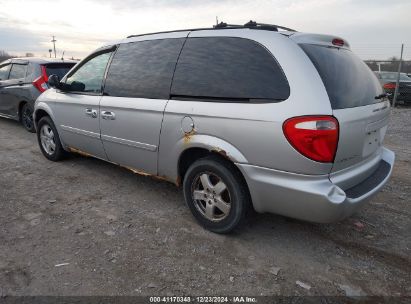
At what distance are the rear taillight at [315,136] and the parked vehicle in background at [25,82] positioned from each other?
6.28 m

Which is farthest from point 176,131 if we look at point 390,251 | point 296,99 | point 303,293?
point 390,251

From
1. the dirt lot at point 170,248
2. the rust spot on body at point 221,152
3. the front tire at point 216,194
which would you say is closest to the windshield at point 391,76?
the dirt lot at point 170,248

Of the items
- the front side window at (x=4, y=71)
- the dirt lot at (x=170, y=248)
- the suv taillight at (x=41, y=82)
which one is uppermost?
the front side window at (x=4, y=71)

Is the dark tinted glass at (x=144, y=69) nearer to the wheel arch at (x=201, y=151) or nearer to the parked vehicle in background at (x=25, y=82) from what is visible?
the wheel arch at (x=201, y=151)

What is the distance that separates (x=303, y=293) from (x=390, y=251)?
3.54ft

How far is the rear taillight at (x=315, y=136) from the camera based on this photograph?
103 inches

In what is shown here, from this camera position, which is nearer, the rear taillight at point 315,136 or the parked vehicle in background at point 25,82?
the rear taillight at point 315,136

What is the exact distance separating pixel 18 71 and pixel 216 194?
21.9ft

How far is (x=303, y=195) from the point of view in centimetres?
272

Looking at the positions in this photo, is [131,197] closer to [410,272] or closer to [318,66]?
[318,66]

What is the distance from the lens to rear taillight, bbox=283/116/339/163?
2.62 metres

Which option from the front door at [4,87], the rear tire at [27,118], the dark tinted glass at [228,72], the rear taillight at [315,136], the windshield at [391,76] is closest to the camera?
the rear taillight at [315,136]

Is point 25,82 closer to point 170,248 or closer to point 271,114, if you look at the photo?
point 170,248

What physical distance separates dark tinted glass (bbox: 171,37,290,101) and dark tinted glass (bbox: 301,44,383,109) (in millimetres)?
317
